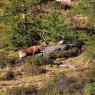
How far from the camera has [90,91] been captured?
1897cm

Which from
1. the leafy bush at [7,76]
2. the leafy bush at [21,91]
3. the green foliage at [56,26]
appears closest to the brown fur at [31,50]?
the leafy bush at [7,76]

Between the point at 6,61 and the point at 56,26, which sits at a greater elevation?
the point at 56,26

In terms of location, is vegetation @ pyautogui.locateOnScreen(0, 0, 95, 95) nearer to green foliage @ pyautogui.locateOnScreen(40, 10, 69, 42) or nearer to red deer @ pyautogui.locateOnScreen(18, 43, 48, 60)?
green foliage @ pyautogui.locateOnScreen(40, 10, 69, 42)

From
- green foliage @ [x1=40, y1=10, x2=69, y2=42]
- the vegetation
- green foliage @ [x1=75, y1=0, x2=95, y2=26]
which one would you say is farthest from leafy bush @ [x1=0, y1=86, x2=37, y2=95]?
green foliage @ [x1=75, y1=0, x2=95, y2=26]

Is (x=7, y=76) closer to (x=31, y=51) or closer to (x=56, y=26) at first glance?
(x=56, y=26)

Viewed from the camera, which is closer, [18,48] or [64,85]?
[64,85]

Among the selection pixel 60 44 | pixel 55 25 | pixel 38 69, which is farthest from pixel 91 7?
pixel 60 44

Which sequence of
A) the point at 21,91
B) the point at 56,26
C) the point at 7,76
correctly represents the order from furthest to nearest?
the point at 7,76 → the point at 56,26 → the point at 21,91

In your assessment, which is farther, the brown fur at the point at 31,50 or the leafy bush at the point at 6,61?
the brown fur at the point at 31,50

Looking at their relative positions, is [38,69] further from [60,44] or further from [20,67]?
[60,44]

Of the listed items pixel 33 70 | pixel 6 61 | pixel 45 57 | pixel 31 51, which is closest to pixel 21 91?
pixel 33 70

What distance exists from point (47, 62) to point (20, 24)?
523cm

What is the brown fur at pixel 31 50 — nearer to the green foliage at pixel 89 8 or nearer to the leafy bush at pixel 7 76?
the leafy bush at pixel 7 76

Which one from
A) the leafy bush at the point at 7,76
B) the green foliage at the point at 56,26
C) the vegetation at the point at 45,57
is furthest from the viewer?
the leafy bush at the point at 7,76
